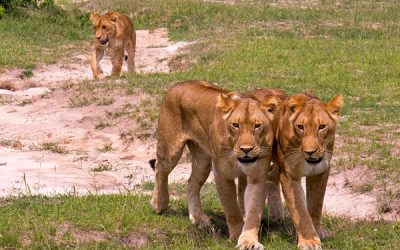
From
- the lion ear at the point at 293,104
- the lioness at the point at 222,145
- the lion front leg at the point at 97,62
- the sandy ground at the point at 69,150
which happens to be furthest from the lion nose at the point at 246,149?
the lion front leg at the point at 97,62

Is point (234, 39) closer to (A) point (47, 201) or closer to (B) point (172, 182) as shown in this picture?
(B) point (172, 182)

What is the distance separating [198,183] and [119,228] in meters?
0.93

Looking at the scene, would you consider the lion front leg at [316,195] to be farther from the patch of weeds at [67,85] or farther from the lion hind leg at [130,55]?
the lion hind leg at [130,55]

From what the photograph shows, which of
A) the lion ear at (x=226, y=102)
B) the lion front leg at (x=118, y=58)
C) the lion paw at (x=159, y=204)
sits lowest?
the lion front leg at (x=118, y=58)

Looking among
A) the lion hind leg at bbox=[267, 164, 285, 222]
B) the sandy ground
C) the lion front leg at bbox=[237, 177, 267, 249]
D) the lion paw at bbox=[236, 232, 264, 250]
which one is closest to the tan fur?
the lion hind leg at bbox=[267, 164, 285, 222]

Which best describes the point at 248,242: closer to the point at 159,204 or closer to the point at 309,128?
the point at 309,128

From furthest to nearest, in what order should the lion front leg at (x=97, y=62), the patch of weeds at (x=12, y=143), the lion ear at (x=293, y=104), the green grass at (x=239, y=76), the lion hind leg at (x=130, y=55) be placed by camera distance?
the lion hind leg at (x=130, y=55)
the lion front leg at (x=97, y=62)
the patch of weeds at (x=12, y=143)
the green grass at (x=239, y=76)
the lion ear at (x=293, y=104)

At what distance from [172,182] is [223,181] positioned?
8.91 feet

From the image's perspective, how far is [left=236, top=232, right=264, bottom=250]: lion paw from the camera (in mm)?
5994

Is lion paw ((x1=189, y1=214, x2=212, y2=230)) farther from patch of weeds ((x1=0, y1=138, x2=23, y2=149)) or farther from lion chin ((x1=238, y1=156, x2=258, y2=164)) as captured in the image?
patch of weeds ((x1=0, y1=138, x2=23, y2=149))

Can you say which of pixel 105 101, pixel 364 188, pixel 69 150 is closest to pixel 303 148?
pixel 364 188

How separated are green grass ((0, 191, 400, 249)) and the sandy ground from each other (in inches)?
25.9

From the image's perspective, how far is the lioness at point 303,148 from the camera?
5.98 m

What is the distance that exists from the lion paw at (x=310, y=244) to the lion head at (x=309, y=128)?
519mm
